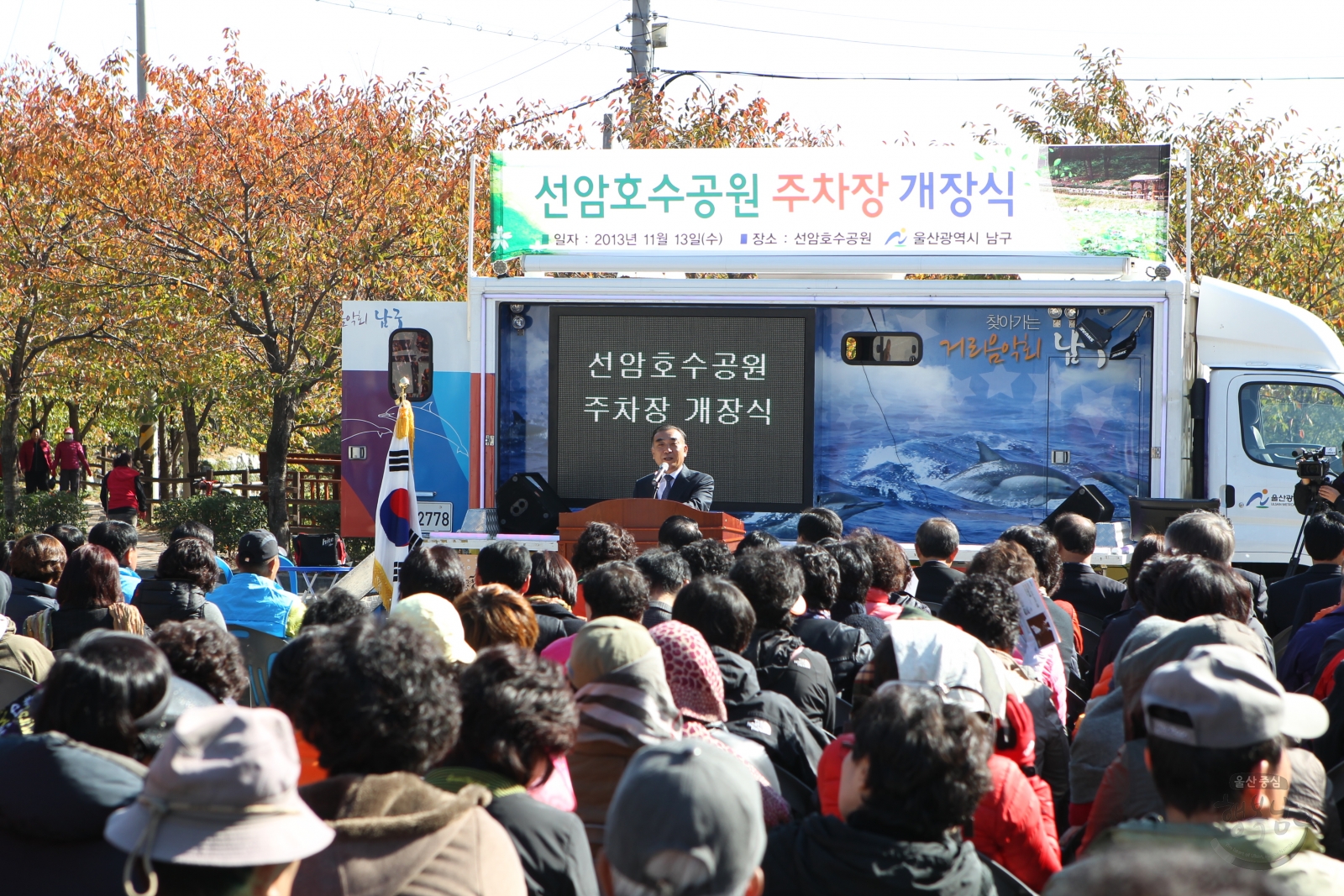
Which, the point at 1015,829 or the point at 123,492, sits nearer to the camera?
the point at 1015,829

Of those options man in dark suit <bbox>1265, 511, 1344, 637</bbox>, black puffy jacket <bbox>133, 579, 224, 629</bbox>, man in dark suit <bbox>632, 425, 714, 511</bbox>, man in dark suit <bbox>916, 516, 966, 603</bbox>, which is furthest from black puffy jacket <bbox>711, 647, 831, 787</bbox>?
man in dark suit <bbox>632, 425, 714, 511</bbox>

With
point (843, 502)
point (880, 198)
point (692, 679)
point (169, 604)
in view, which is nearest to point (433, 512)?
point (843, 502)

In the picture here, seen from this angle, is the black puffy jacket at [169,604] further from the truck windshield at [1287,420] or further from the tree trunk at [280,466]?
the tree trunk at [280,466]

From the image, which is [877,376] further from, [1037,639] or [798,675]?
[798,675]

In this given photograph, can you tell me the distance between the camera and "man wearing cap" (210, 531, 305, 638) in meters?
6.17

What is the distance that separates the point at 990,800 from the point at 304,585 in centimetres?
1016

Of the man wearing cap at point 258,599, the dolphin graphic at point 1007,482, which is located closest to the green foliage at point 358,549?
the dolphin graphic at point 1007,482

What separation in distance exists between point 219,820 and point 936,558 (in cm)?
482

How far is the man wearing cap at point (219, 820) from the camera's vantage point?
7.12 feet

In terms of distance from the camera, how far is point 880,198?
32.0 feet

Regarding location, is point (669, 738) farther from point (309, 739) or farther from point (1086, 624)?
point (1086, 624)

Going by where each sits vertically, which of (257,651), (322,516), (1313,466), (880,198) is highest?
(880,198)

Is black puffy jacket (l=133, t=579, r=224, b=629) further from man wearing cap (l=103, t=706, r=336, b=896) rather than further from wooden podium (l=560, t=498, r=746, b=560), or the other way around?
man wearing cap (l=103, t=706, r=336, b=896)

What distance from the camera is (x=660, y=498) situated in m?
8.98
